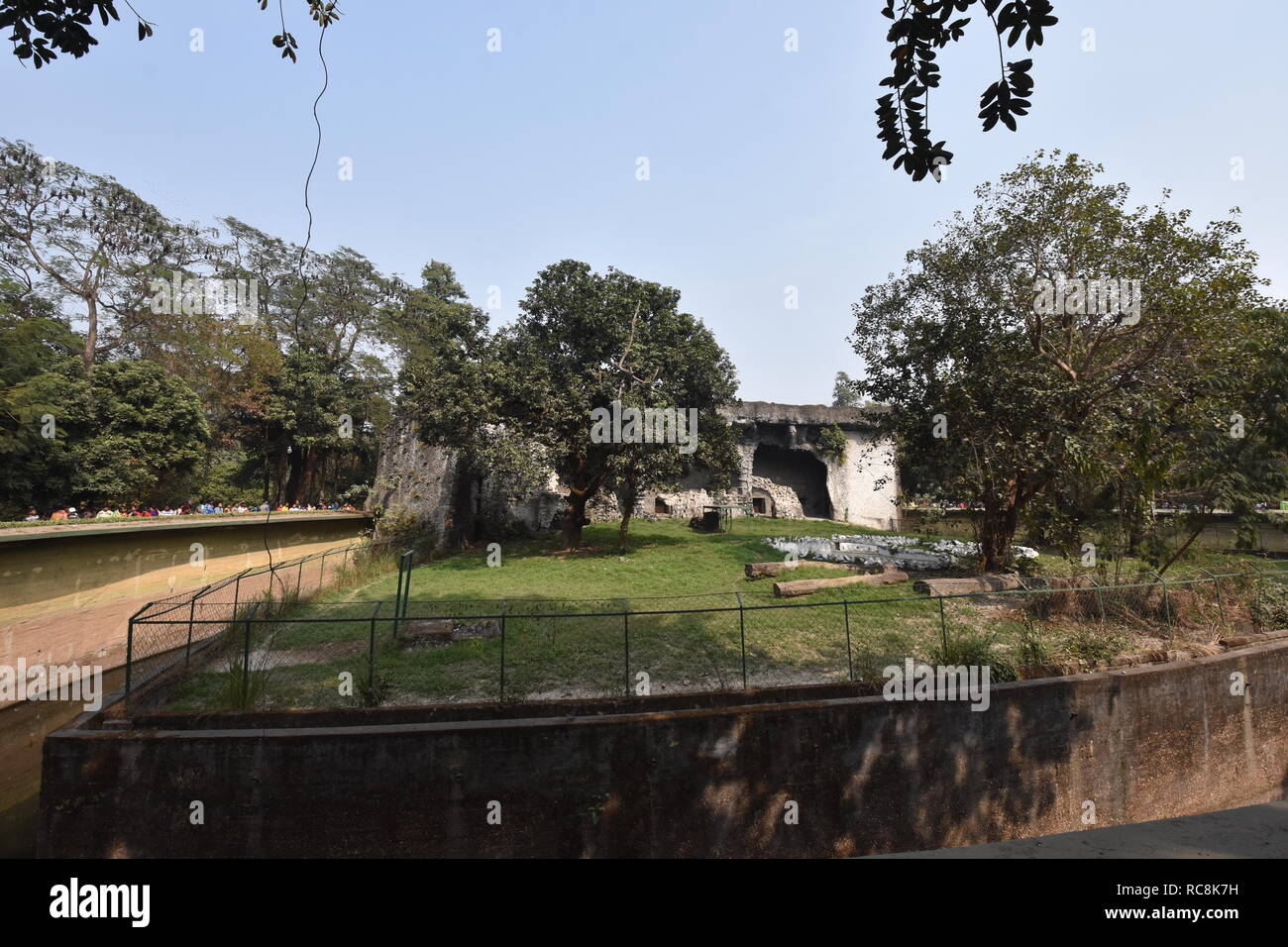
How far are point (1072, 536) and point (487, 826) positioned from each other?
13.8m

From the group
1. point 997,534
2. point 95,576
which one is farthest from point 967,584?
point 95,576

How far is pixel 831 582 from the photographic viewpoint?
1250 centimetres

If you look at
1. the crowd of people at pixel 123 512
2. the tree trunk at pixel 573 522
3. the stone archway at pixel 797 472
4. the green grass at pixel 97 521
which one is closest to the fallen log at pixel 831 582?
the tree trunk at pixel 573 522

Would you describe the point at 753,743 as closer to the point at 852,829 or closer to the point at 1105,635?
the point at 852,829

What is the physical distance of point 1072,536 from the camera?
42.8 feet

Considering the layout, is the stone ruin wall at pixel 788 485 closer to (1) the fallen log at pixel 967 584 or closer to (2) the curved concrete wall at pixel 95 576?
(2) the curved concrete wall at pixel 95 576

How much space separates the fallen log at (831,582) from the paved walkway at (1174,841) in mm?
9574

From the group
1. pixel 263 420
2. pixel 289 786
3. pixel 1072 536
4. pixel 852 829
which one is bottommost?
pixel 852 829

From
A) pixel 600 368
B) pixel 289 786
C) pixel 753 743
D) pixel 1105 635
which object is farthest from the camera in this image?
pixel 600 368

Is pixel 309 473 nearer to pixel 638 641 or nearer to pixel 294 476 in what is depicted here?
pixel 294 476

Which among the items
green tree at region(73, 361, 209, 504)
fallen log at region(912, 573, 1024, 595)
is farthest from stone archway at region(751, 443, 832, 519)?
green tree at region(73, 361, 209, 504)

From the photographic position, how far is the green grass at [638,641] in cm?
756

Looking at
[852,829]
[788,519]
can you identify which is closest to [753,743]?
[852,829]

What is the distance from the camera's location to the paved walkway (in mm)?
2131
